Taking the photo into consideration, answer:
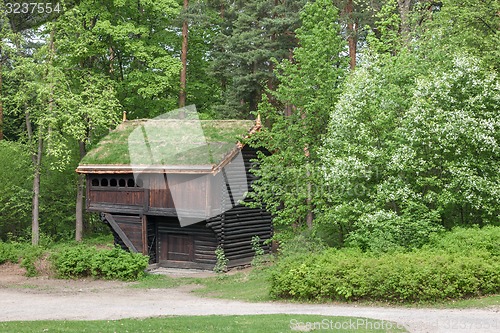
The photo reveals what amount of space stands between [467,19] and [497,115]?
572cm

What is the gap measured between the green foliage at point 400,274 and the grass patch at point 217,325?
2569mm

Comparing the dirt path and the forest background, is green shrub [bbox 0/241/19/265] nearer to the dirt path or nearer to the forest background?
the forest background

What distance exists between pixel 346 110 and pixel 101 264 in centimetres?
1271

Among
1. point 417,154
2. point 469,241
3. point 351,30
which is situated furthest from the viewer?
point 351,30

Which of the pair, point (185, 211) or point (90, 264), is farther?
point (185, 211)

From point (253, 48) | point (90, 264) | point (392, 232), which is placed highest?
point (253, 48)

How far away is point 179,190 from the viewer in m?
25.0

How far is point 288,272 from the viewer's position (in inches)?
676

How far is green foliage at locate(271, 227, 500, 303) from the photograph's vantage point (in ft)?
49.1

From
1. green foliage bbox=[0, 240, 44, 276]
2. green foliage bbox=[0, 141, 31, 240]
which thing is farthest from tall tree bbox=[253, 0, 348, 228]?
green foliage bbox=[0, 141, 31, 240]

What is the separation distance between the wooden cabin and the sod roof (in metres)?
0.05

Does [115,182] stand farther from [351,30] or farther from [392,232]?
[351,30]

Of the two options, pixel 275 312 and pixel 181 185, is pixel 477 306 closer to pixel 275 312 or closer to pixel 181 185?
pixel 275 312

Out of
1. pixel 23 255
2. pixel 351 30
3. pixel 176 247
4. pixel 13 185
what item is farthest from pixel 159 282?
pixel 351 30
